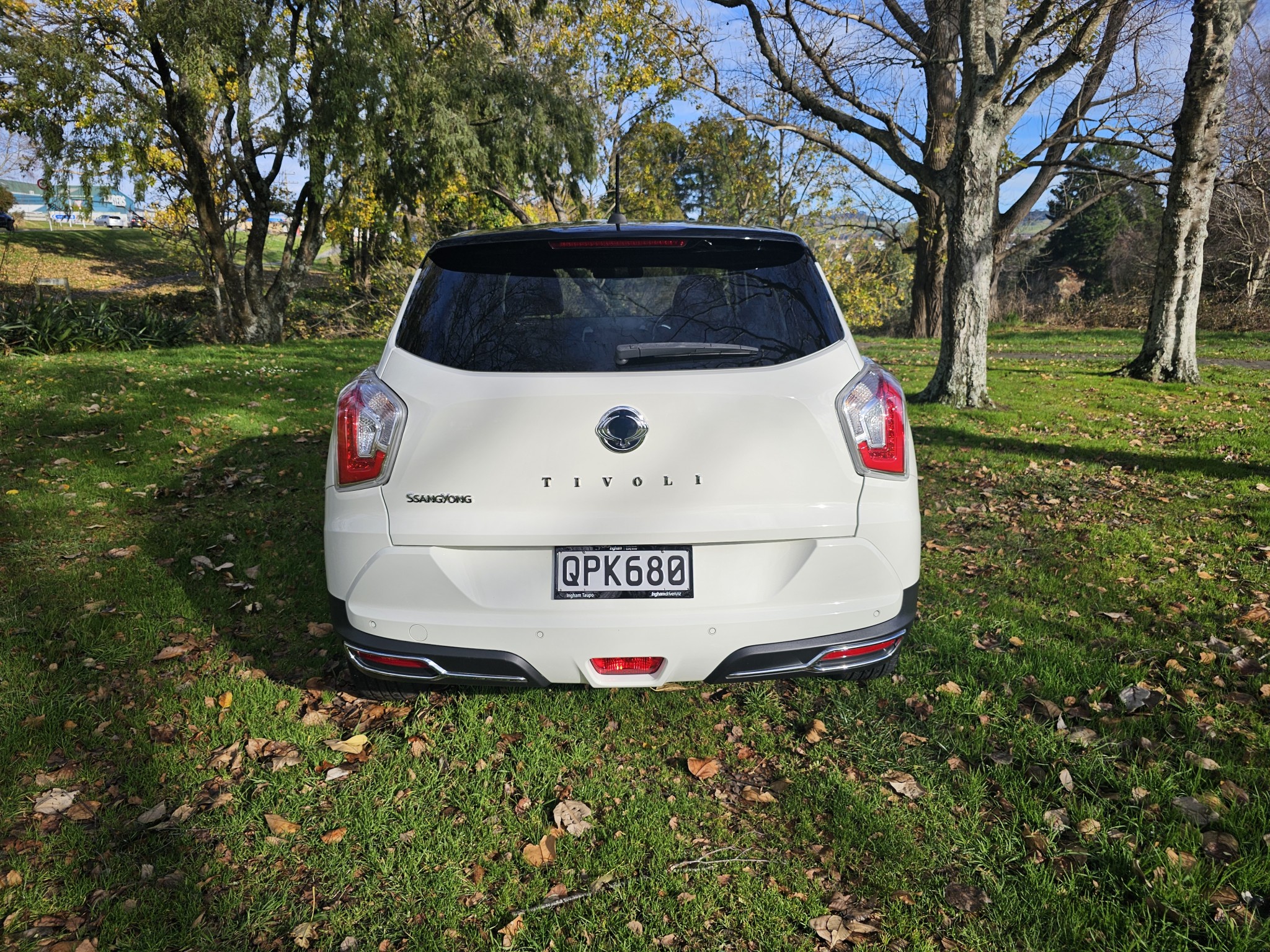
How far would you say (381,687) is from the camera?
2580mm

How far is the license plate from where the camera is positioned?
7.54 feet

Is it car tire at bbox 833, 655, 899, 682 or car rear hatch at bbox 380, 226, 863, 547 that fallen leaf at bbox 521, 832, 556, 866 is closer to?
car rear hatch at bbox 380, 226, 863, 547

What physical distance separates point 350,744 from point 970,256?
8.91 metres

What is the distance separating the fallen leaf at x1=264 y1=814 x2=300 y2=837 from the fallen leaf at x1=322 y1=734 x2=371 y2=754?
15.0 inches

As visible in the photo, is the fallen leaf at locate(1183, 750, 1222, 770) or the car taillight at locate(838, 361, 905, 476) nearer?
the car taillight at locate(838, 361, 905, 476)

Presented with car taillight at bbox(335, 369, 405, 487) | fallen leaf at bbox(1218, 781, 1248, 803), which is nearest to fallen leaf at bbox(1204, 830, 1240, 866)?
fallen leaf at bbox(1218, 781, 1248, 803)

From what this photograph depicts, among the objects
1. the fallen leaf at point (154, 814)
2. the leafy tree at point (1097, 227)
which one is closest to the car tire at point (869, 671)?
the fallen leaf at point (154, 814)

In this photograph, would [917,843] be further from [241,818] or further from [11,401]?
[11,401]

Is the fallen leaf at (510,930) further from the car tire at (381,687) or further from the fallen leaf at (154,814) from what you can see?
the fallen leaf at (154,814)

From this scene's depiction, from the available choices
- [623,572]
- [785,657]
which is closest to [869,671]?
[785,657]

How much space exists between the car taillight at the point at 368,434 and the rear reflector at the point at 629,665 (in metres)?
0.91

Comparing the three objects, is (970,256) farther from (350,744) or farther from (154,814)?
(154,814)

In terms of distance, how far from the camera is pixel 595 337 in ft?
8.00

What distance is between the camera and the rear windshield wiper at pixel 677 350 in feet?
7.81
